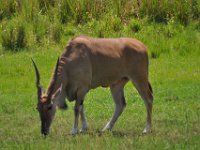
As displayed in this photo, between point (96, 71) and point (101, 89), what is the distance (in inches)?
159

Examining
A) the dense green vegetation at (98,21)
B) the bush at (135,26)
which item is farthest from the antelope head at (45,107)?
the bush at (135,26)

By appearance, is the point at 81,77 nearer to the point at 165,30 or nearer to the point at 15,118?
the point at 15,118

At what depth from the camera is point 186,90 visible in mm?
16078

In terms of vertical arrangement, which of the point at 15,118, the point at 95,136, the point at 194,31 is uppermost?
the point at 95,136

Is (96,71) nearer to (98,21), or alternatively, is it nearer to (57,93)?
(57,93)

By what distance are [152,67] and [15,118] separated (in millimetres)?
5821

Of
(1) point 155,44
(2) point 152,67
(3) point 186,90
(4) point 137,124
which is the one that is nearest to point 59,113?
(4) point 137,124

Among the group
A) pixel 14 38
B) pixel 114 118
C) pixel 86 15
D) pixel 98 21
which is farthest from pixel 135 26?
pixel 114 118

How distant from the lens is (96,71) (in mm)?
12883

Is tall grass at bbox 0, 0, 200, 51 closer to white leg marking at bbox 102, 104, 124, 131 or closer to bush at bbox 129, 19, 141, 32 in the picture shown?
bush at bbox 129, 19, 141, 32

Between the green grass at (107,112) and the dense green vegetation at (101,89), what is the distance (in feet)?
0.05

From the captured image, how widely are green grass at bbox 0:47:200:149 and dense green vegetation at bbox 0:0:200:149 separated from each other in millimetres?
15

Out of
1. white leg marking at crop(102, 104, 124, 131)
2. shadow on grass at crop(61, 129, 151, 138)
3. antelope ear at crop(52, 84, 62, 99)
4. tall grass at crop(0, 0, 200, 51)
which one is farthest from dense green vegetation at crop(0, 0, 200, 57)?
antelope ear at crop(52, 84, 62, 99)

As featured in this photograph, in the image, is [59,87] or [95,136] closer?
[95,136]
